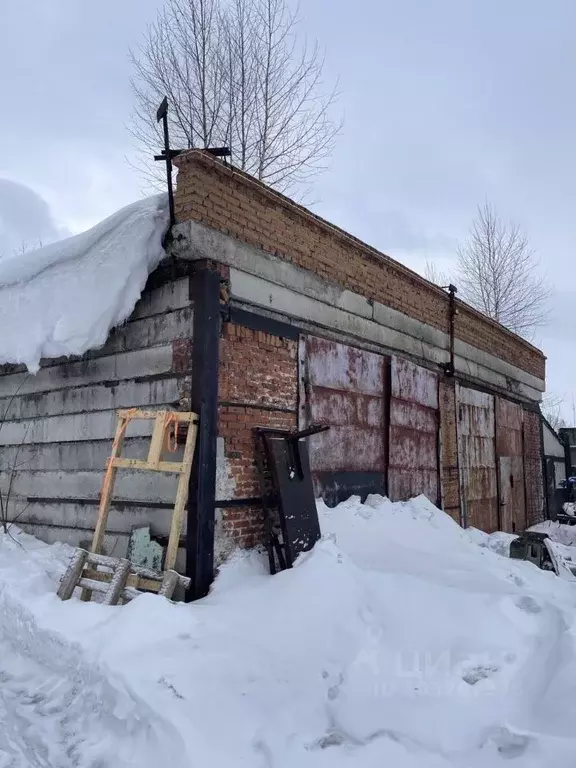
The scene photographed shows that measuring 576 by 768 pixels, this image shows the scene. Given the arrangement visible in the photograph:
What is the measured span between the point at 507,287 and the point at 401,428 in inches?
756

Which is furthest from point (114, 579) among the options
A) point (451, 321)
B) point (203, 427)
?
point (451, 321)

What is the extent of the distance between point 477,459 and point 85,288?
7.53 m

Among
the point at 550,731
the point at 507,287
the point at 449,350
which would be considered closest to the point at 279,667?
the point at 550,731

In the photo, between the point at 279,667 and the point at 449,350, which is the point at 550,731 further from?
the point at 449,350

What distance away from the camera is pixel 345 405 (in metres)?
7.03

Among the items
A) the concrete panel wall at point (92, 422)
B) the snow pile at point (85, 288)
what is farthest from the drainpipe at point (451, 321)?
the snow pile at point (85, 288)

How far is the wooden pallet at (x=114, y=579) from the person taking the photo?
448 centimetres

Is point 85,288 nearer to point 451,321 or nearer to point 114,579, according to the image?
point 114,579

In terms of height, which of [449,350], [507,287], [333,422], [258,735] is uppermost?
[507,287]

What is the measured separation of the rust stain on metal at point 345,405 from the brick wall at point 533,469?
6.60 meters

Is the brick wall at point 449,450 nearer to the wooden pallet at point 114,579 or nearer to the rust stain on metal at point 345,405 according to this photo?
the rust stain on metal at point 345,405

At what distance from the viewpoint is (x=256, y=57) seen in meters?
15.3

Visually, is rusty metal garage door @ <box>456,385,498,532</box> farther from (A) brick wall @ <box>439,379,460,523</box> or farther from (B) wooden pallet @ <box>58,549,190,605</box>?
(B) wooden pallet @ <box>58,549,190,605</box>

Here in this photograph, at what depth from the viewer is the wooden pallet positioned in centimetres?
448
